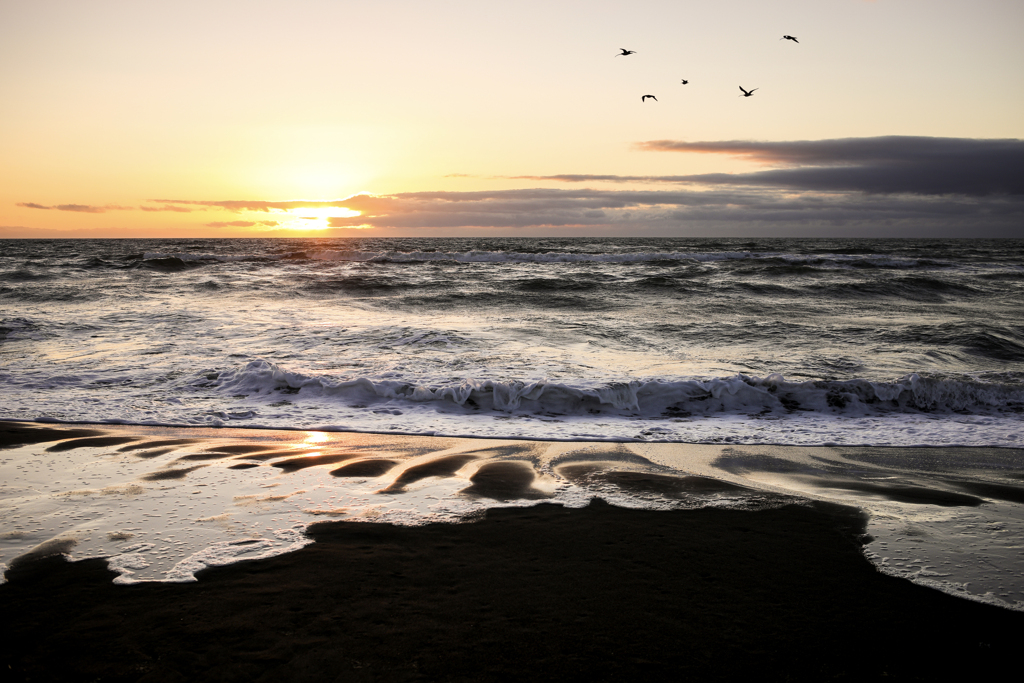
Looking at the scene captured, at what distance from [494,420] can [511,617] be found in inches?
133

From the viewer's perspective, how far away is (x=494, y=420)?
18.1 ft

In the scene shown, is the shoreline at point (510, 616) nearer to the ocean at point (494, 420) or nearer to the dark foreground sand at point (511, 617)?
the dark foreground sand at point (511, 617)

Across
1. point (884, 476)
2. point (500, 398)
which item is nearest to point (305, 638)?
point (884, 476)

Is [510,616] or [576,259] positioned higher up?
[576,259]

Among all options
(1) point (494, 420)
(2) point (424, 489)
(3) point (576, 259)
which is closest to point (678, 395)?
(1) point (494, 420)

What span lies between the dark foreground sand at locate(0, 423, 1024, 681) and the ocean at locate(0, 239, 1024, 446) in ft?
7.64

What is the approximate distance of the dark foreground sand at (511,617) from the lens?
1874mm

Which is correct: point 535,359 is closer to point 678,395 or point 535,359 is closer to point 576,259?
point 678,395

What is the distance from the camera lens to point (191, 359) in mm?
7672

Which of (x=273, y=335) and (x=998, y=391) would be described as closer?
(x=998, y=391)

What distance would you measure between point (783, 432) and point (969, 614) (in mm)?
3025

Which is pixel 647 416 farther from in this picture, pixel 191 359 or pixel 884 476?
pixel 191 359

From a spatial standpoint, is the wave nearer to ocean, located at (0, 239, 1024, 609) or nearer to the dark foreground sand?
ocean, located at (0, 239, 1024, 609)

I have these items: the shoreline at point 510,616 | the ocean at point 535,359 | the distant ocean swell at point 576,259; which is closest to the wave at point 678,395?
the ocean at point 535,359
